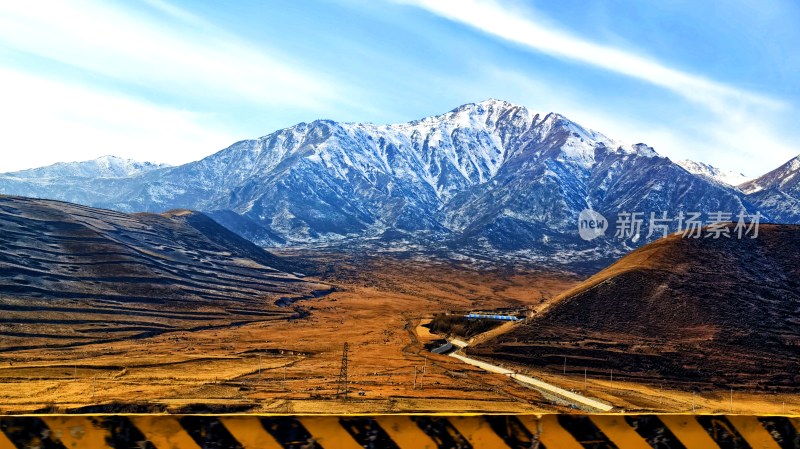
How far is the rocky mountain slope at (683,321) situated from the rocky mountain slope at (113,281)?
212 feet

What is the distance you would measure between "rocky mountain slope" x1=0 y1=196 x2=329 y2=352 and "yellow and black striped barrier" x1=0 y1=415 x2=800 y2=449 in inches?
3862

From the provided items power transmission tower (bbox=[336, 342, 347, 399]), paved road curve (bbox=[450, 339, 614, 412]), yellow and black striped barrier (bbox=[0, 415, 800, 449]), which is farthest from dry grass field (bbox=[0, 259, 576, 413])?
yellow and black striped barrier (bbox=[0, 415, 800, 449])

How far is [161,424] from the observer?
566 cm

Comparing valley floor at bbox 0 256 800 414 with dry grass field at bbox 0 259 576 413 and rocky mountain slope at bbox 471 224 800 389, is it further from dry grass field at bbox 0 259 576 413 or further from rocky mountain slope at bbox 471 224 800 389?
rocky mountain slope at bbox 471 224 800 389

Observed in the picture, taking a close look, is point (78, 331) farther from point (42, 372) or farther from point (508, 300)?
point (508, 300)

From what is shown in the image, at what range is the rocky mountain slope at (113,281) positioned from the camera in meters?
104

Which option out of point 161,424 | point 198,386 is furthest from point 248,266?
point 161,424

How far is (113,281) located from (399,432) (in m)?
142

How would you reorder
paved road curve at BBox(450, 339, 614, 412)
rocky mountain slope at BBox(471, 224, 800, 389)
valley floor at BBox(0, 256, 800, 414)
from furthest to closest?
rocky mountain slope at BBox(471, 224, 800, 389)
paved road curve at BBox(450, 339, 614, 412)
valley floor at BBox(0, 256, 800, 414)

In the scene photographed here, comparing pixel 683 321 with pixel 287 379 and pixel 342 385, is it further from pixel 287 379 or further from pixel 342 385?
pixel 287 379

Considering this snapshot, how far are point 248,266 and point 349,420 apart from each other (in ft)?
614

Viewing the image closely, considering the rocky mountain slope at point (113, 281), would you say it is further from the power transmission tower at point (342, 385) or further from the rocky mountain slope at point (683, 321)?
the rocky mountain slope at point (683, 321)

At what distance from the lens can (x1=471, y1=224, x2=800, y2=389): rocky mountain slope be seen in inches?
3410

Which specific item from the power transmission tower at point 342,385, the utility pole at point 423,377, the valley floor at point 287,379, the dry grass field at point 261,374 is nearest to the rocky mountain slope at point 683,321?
the valley floor at point 287,379
